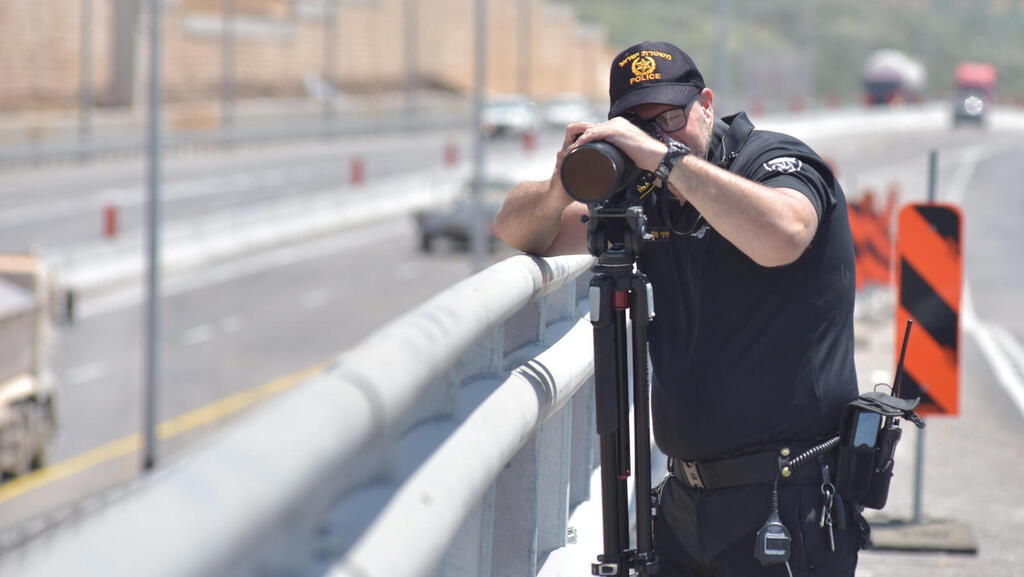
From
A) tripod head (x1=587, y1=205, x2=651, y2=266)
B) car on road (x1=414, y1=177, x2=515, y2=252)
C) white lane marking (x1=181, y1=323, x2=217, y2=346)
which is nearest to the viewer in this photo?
tripod head (x1=587, y1=205, x2=651, y2=266)

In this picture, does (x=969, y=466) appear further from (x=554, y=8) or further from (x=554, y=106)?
(x=554, y=8)

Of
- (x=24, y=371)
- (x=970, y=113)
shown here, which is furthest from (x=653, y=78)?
(x=970, y=113)

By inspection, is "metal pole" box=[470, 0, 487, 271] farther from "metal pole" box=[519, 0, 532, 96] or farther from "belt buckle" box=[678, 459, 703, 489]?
"metal pole" box=[519, 0, 532, 96]

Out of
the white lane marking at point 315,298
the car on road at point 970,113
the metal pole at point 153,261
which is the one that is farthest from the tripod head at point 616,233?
the car on road at point 970,113

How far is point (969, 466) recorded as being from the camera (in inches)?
348

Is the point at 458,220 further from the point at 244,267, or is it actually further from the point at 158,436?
the point at 158,436

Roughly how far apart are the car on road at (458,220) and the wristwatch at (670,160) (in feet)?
114

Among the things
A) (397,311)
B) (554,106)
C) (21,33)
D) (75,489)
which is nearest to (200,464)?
(75,489)

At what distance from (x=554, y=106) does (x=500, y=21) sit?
28.7 meters

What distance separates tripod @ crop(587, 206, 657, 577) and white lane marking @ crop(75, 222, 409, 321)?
30.3 meters

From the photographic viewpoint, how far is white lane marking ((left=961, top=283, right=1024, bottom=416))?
1299cm

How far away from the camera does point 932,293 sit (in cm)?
753

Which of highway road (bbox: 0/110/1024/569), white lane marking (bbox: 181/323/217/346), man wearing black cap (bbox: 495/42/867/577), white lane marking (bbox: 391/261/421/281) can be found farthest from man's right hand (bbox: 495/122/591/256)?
white lane marking (bbox: 391/261/421/281)

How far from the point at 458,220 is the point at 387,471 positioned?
121 feet
